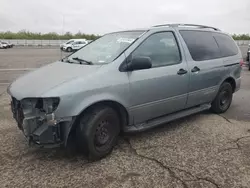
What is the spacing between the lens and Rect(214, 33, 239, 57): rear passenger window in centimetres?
513

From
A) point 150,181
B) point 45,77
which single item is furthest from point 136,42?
point 150,181

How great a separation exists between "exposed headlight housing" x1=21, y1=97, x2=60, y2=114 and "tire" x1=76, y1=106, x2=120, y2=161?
16.0 inches

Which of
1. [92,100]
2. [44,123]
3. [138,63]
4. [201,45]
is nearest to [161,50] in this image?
[138,63]

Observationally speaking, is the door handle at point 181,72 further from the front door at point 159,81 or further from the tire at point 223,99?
the tire at point 223,99

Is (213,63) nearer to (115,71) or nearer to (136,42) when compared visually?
(136,42)

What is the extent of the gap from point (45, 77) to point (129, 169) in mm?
1558

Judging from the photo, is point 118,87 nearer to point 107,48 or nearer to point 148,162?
point 107,48

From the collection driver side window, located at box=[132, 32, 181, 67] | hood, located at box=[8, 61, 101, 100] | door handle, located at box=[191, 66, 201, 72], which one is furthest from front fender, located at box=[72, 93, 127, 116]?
door handle, located at box=[191, 66, 201, 72]

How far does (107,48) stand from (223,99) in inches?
110

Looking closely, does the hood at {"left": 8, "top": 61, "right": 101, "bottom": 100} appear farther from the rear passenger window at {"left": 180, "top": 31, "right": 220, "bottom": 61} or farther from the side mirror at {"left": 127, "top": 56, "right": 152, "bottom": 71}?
the rear passenger window at {"left": 180, "top": 31, "right": 220, "bottom": 61}

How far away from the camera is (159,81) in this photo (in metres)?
3.81

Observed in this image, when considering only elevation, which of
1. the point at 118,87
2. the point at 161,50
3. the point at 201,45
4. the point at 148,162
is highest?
the point at 201,45

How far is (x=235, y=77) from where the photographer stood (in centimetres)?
539

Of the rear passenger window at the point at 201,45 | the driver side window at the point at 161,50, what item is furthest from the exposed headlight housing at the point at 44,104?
the rear passenger window at the point at 201,45
